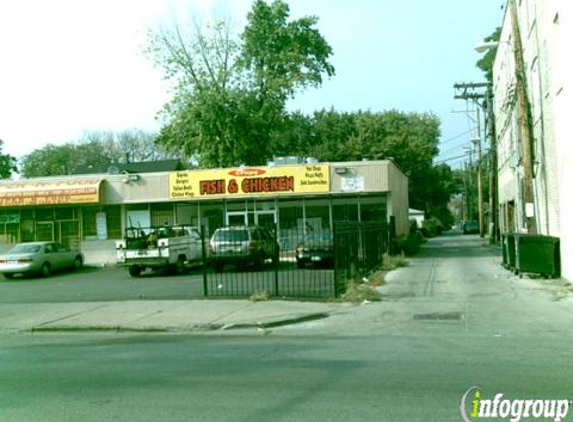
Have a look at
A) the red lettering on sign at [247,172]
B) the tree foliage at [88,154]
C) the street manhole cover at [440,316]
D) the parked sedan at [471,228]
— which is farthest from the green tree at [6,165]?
the street manhole cover at [440,316]

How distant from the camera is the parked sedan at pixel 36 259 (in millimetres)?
25609

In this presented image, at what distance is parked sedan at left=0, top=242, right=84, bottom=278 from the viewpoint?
1008 inches

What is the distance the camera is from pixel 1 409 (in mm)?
6555

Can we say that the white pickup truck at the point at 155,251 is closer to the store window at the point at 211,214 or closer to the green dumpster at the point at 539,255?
the store window at the point at 211,214

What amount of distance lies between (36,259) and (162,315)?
14.4 metres

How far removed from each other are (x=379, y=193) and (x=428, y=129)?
151 feet

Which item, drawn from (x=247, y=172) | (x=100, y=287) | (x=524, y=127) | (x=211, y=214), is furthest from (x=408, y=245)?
(x=100, y=287)

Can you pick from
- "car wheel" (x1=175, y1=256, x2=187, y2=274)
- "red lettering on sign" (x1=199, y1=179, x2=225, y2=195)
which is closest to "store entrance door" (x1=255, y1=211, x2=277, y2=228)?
"red lettering on sign" (x1=199, y1=179, x2=225, y2=195)

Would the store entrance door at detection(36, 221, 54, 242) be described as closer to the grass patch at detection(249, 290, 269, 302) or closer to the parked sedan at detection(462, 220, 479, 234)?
the grass patch at detection(249, 290, 269, 302)

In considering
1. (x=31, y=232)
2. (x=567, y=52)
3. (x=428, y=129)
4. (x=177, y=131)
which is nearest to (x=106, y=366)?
(x=567, y=52)

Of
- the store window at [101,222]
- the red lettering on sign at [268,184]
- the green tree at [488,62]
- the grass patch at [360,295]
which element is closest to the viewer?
the grass patch at [360,295]

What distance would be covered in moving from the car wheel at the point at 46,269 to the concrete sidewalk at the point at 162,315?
35.2 feet

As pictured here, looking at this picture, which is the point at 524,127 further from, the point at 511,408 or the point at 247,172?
the point at 511,408

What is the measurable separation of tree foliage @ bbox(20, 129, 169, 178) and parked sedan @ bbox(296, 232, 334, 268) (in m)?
54.6
